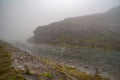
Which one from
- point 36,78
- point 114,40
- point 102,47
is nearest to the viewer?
point 36,78

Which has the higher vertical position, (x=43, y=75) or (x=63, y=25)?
(x=63, y=25)

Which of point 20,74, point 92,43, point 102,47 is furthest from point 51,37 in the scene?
point 20,74

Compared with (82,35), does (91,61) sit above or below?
below

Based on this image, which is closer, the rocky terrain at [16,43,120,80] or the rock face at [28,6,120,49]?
the rocky terrain at [16,43,120,80]

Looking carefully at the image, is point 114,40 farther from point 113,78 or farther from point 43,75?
point 43,75

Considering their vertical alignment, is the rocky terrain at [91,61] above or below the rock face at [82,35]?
below

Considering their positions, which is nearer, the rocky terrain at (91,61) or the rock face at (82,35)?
the rocky terrain at (91,61)

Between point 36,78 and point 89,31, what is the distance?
292 ft

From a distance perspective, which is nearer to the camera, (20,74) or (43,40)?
(20,74)

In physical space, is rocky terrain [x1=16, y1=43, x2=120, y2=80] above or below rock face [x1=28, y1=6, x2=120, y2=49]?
below

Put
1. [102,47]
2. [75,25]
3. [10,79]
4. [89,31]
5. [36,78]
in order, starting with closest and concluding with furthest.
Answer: [10,79] < [36,78] < [102,47] < [89,31] < [75,25]

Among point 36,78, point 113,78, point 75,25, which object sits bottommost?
point 113,78

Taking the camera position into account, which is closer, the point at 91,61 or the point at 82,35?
the point at 91,61

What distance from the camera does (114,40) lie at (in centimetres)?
8488
